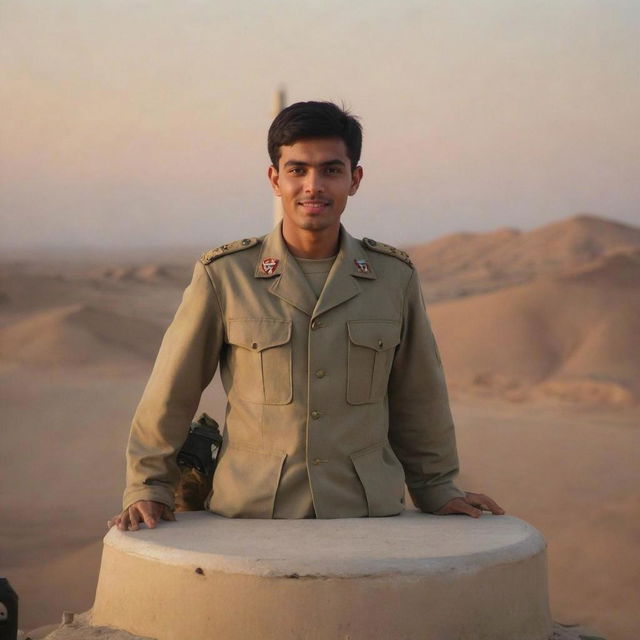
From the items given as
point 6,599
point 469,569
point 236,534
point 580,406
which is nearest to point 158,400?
point 236,534

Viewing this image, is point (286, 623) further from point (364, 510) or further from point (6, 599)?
point (6, 599)

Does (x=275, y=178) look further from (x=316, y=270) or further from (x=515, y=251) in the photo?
(x=515, y=251)

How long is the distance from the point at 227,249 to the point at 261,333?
0.32m

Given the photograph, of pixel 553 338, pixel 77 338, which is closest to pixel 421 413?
pixel 553 338

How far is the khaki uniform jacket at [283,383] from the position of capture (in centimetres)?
355

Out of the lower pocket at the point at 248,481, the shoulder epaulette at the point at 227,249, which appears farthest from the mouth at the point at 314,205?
the lower pocket at the point at 248,481

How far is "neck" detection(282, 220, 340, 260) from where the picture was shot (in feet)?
12.0

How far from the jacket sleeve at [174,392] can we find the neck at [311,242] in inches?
10.7

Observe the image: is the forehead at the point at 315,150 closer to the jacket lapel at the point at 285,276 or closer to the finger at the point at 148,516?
the jacket lapel at the point at 285,276

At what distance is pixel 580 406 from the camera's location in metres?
13.7

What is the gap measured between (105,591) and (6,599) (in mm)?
391

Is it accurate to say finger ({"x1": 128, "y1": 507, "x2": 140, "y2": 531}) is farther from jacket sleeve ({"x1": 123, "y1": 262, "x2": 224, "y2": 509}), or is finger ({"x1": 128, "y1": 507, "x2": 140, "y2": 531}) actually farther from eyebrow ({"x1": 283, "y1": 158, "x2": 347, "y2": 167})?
eyebrow ({"x1": 283, "y1": 158, "x2": 347, "y2": 167})

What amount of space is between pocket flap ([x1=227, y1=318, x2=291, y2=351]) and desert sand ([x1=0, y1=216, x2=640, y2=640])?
306cm

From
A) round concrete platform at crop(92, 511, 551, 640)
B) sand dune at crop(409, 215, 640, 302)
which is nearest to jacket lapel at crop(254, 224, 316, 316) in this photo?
round concrete platform at crop(92, 511, 551, 640)
